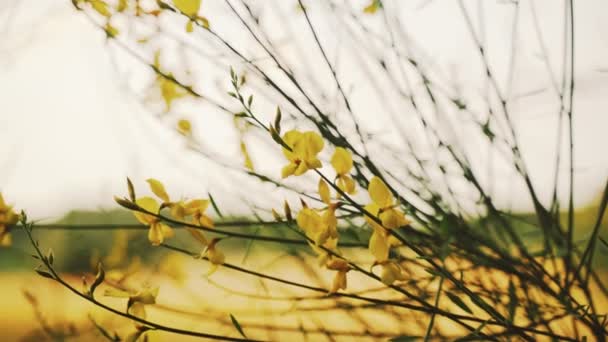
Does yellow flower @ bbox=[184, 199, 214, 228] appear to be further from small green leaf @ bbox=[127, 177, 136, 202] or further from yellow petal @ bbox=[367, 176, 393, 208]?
yellow petal @ bbox=[367, 176, 393, 208]

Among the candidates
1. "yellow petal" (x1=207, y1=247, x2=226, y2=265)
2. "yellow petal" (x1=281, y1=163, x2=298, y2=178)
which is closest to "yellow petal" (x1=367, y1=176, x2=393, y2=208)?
"yellow petal" (x1=281, y1=163, x2=298, y2=178)

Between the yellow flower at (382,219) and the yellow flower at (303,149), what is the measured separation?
0.07 metres

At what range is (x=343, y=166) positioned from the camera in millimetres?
747

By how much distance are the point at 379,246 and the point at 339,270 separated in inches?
2.3

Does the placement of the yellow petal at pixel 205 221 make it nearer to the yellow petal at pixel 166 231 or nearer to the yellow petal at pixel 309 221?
the yellow petal at pixel 166 231

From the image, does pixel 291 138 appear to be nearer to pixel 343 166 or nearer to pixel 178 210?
pixel 343 166

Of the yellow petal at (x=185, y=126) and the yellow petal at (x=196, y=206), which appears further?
the yellow petal at (x=185, y=126)

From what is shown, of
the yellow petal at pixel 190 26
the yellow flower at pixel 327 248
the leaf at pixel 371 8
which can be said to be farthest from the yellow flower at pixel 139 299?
the leaf at pixel 371 8

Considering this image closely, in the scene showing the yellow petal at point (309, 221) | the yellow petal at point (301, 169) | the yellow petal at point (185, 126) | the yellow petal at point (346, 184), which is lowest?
the yellow petal at point (309, 221)

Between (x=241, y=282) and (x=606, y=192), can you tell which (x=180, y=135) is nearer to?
(x=241, y=282)

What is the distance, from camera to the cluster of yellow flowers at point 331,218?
68cm

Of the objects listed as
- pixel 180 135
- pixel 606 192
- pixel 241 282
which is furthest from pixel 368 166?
pixel 241 282

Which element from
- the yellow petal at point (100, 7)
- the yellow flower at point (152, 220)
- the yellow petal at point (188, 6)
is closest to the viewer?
the yellow flower at point (152, 220)

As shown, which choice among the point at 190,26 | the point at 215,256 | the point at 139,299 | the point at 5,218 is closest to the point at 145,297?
the point at 139,299
